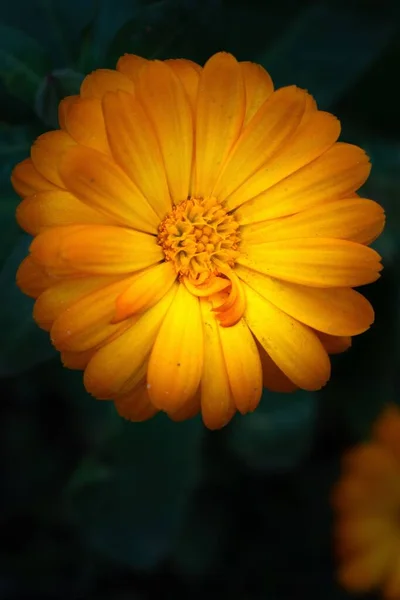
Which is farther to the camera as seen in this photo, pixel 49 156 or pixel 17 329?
pixel 17 329

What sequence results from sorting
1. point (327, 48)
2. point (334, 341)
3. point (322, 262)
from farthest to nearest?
1. point (327, 48)
2. point (334, 341)
3. point (322, 262)

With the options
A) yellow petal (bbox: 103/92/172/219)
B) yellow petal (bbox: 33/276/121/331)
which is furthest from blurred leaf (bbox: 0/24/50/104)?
yellow petal (bbox: 33/276/121/331)

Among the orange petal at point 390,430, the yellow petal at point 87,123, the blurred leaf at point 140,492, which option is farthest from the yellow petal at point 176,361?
the orange petal at point 390,430

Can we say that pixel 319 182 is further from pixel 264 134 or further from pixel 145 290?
pixel 145 290

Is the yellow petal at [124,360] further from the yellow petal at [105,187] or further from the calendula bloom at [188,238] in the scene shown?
the yellow petal at [105,187]

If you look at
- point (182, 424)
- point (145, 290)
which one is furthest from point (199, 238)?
point (182, 424)

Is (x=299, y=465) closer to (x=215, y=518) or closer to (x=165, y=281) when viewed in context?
(x=215, y=518)
